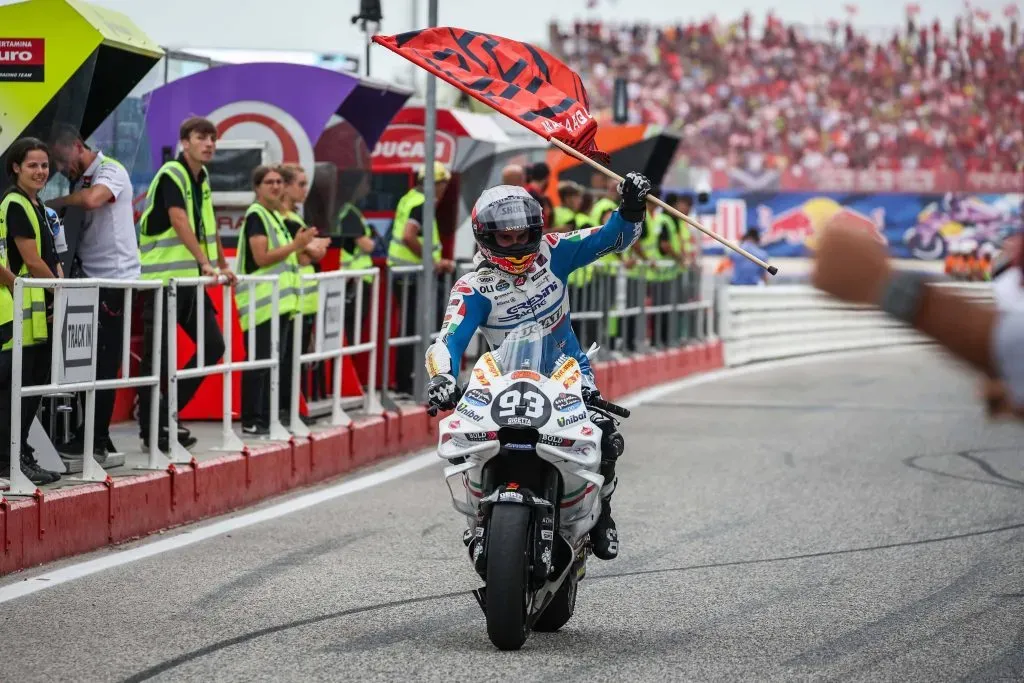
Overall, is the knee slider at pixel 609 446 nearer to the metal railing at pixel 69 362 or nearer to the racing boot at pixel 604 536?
the racing boot at pixel 604 536

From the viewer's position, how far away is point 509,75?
8.03 meters

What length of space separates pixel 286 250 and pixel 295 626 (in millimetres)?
5011

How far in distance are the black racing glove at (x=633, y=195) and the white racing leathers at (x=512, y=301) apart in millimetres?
→ 54

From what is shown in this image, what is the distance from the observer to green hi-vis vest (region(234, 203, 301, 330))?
11078 mm

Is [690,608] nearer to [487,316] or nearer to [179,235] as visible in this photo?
[487,316]

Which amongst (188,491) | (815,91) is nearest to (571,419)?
(188,491)

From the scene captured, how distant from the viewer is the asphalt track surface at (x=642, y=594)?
20.4ft

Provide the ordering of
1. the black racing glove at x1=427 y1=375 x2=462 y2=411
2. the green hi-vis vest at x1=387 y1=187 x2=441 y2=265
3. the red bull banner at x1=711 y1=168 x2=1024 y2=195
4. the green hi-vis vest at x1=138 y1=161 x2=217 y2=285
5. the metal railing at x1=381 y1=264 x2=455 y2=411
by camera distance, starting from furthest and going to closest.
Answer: the red bull banner at x1=711 y1=168 x2=1024 y2=195 → the green hi-vis vest at x1=387 y1=187 x2=441 y2=265 → the metal railing at x1=381 y1=264 x2=455 y2=411 → the green hi-vis vest at x1=138 y1=161 x2=217 y2=285 → the black racing glove at x1=427 y1=375 x2=462 y2=411

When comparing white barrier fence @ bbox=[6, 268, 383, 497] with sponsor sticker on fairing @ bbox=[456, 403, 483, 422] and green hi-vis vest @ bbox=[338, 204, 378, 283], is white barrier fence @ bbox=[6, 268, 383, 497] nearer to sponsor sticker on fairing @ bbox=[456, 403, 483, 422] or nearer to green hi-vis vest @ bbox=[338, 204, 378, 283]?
green hi-vis vest @ bbox=[338, 204, 378, 283]

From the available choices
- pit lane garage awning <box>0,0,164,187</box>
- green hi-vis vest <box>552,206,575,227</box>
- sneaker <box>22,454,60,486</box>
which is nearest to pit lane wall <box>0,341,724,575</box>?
sneaker <box>22,454,60,486</box>

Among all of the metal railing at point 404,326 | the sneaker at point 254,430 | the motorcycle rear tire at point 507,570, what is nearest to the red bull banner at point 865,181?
the metal railing at point 404,326

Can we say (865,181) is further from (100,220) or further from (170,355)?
(170,355)

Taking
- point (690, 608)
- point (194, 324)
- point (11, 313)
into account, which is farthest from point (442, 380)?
point (194, 324)

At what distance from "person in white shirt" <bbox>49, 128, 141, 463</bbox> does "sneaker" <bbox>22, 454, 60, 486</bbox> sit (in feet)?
2.62
